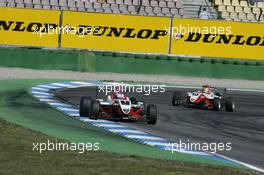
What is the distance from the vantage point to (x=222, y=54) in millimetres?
26797

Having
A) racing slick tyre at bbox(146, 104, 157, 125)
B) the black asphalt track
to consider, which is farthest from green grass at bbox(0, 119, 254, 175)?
racing slick tyre at bbox(146, 104, 157, 125)

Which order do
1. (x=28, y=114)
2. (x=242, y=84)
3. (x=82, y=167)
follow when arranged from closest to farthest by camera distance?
(x=82, y=167), (x=28, y=114), (x=242, y=84)

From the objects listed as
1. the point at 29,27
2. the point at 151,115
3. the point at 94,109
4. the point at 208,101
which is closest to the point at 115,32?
the point at 29,27

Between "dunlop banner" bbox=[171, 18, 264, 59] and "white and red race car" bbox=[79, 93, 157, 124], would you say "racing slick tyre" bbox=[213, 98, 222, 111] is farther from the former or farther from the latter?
"dunlop banner" bbox=[171, 18, 264, 59]

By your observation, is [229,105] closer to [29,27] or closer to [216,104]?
[216,104]

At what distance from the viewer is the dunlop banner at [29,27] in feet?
84.4

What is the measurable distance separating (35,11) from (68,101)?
27.1 feet

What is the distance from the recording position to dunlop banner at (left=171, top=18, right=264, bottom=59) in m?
26.4

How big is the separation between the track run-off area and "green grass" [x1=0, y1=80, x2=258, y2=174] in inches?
20.6

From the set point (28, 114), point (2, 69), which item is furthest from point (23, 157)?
point (2, 69)

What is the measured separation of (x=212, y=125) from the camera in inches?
626

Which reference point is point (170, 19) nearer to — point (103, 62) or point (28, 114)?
point (103, 62)

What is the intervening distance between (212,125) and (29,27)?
1162 centimetres

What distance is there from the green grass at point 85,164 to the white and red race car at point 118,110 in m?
3.96
